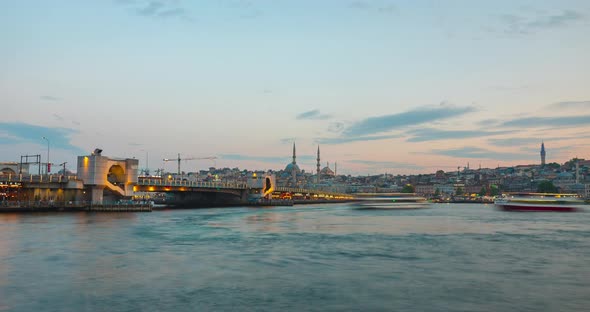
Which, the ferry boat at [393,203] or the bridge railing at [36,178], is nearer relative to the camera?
the bridge railing at [36,178]

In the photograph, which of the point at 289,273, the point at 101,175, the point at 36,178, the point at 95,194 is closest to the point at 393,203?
the point at 101,175

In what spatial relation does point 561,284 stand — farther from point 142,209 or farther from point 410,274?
point 142,209

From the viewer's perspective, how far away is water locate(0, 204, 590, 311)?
1930 centimetres

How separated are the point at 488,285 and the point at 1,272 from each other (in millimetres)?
23537

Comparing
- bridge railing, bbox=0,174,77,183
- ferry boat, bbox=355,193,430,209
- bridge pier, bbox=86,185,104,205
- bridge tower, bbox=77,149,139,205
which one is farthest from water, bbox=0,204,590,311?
ferry boat, bbox=355,193,430,209

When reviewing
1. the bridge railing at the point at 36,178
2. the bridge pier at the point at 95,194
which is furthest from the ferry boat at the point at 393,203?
the bridge railing at the point at 36,178

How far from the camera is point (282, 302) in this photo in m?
19.5

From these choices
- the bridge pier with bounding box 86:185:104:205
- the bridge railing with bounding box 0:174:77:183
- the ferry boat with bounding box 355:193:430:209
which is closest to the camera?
the bridge railing with bounding box 0:174:77:183

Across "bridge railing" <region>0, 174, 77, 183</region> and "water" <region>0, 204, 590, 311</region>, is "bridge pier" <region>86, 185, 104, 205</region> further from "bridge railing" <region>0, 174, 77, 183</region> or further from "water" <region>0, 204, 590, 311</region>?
"water" <region>0, 204, 590, 311</region>

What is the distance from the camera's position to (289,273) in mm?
25734

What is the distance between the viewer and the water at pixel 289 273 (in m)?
19.3

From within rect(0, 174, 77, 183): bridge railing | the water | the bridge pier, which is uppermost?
rect(0, 174, 77, 183): bridge railing

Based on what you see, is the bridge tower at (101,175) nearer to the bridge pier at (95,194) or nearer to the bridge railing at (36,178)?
the bridge pier at (95,194)

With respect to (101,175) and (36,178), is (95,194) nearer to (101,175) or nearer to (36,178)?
(101,175)
